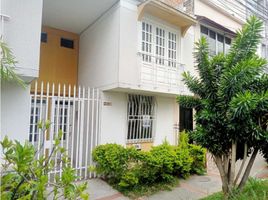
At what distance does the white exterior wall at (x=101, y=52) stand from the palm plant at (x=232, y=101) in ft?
10.6

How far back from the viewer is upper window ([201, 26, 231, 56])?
1099 cm

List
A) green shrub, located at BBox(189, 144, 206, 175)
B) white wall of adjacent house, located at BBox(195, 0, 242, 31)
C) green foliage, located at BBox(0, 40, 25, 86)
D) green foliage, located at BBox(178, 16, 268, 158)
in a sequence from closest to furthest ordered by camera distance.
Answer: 1. green foliage, located at BBox(0, 40, 25, 86)
2. green foliage, located at BBox(178, 16, 268, 158)
3. green shrub, located at BBox(189, 144, 206, 175)
4. white wall of adjacent house, located at BBox(195, 0, 242, 31)

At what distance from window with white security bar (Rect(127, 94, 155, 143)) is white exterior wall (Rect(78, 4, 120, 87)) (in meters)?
1.35

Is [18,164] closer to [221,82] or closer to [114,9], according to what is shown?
[221,82]

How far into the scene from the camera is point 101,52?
26.5ft

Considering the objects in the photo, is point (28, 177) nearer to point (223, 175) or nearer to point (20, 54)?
point (20, 54)

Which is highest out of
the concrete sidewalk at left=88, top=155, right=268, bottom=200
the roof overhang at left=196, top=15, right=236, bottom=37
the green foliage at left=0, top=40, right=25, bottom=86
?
the roof overhang at left=196, top=15, right=236, bottom=37

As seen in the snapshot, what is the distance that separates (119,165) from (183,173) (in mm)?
2616

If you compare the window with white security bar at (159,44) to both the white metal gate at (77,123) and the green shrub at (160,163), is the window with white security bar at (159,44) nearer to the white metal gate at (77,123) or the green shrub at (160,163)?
the white metal gate at (77,123)

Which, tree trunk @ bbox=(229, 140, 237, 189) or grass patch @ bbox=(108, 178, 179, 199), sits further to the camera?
grass patch @ bbox=(108, 178, 179, 199)

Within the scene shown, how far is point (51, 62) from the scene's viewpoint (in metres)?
8.81

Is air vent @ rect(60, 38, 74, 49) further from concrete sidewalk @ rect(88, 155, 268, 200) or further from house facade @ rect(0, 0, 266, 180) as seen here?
concrete sidewalk @ rect(88, 155, 268, 200)

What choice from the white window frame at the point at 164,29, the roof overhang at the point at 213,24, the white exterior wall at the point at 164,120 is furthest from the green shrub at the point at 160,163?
the roof overhang at the point at 213,24

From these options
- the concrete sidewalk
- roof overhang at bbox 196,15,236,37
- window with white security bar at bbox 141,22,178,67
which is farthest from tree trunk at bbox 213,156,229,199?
roof overhang at bbox 196,15,236,37
